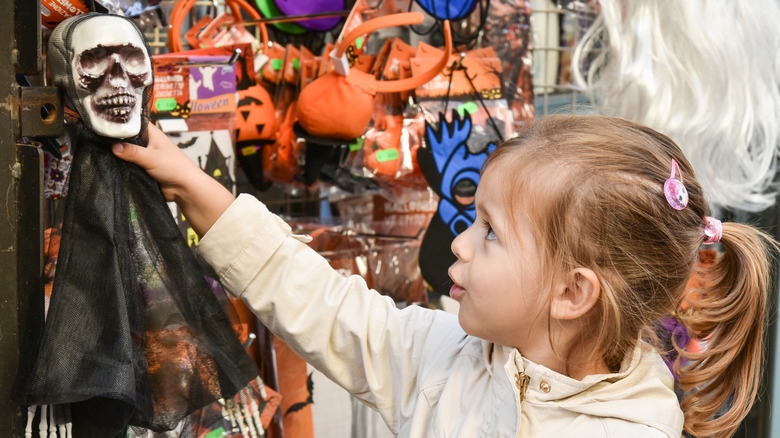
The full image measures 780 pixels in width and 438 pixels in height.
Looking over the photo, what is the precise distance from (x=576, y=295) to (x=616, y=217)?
0.09 metres

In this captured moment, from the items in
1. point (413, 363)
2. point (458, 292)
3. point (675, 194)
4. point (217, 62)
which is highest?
point (217, 62)

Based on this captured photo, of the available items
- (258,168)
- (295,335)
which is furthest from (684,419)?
(258,168)

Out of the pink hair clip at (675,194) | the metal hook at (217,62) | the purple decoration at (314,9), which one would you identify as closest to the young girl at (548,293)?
the pink hair clip at (675,194)

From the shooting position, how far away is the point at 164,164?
2.35 ft

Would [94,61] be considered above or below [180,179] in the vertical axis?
above

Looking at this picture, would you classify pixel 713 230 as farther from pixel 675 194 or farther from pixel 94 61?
pixel 94 61

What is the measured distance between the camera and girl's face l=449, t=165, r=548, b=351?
0.76m

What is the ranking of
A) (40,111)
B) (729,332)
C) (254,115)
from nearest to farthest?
(40,111) < (729,332) < (254,115)

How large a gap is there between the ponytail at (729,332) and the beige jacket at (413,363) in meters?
0.06

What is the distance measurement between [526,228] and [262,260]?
10.4 inches

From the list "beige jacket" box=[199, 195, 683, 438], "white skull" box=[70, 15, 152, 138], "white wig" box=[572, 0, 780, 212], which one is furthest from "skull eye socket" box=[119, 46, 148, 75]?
"white wig" box=[572, 0, 780, 212]

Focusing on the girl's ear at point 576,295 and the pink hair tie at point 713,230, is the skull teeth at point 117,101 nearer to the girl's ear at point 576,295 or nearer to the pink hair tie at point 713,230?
the girl's ear at point 576,295

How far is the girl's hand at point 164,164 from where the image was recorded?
0.68 m

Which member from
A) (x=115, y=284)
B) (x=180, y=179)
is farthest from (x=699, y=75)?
(x=115, y=284)
